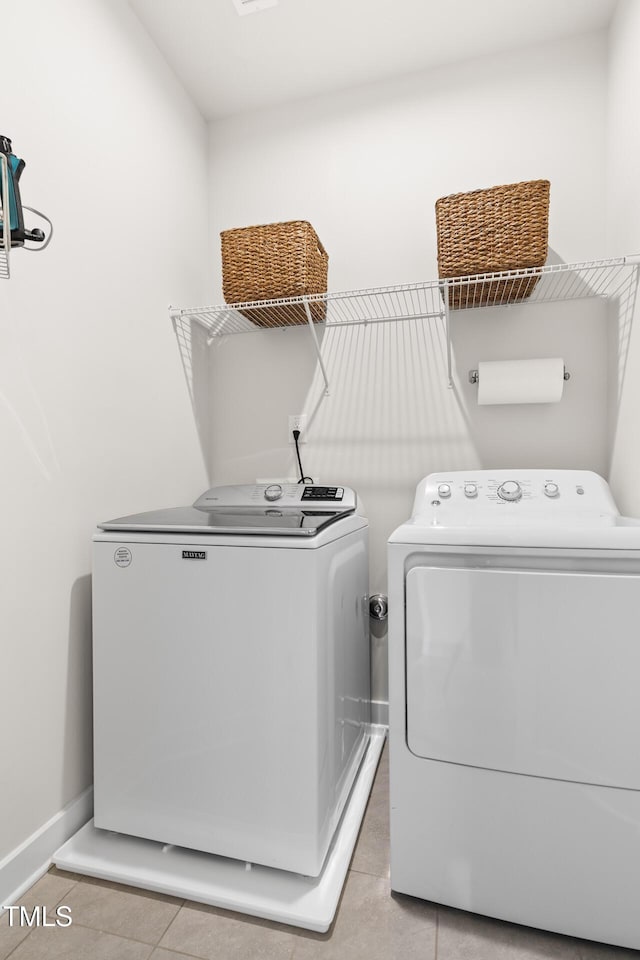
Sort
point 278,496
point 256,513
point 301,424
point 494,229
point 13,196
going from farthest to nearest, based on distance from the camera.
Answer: point 301,424
point 278,496
point 256,513
point 494,229
point 13,196

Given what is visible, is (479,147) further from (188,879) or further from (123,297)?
(188,879)

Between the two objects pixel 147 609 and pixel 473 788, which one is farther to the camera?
pixel 147 609

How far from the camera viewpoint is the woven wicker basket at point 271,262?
1774mm

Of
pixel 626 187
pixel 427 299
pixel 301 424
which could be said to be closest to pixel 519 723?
pixel 301 424

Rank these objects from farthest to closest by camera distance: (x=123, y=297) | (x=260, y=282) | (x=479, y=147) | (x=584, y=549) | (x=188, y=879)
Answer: (x=479, y=147), (x=260, y=282), (x=123, y=297), (x=188, y=879), (x=584, y=549)

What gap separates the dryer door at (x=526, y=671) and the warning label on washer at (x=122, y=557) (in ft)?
2.48

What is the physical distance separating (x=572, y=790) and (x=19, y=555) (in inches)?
55.2

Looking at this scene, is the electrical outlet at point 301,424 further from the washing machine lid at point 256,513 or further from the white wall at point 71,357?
the white wall at point 71,357

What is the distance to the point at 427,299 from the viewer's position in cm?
201

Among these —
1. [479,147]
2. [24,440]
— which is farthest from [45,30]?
[479,147]

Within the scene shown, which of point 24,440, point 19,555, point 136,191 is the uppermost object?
point 136,191

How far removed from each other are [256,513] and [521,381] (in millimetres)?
1047

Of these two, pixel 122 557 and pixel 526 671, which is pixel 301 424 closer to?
pixel 122 557

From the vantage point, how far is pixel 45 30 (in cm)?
137
